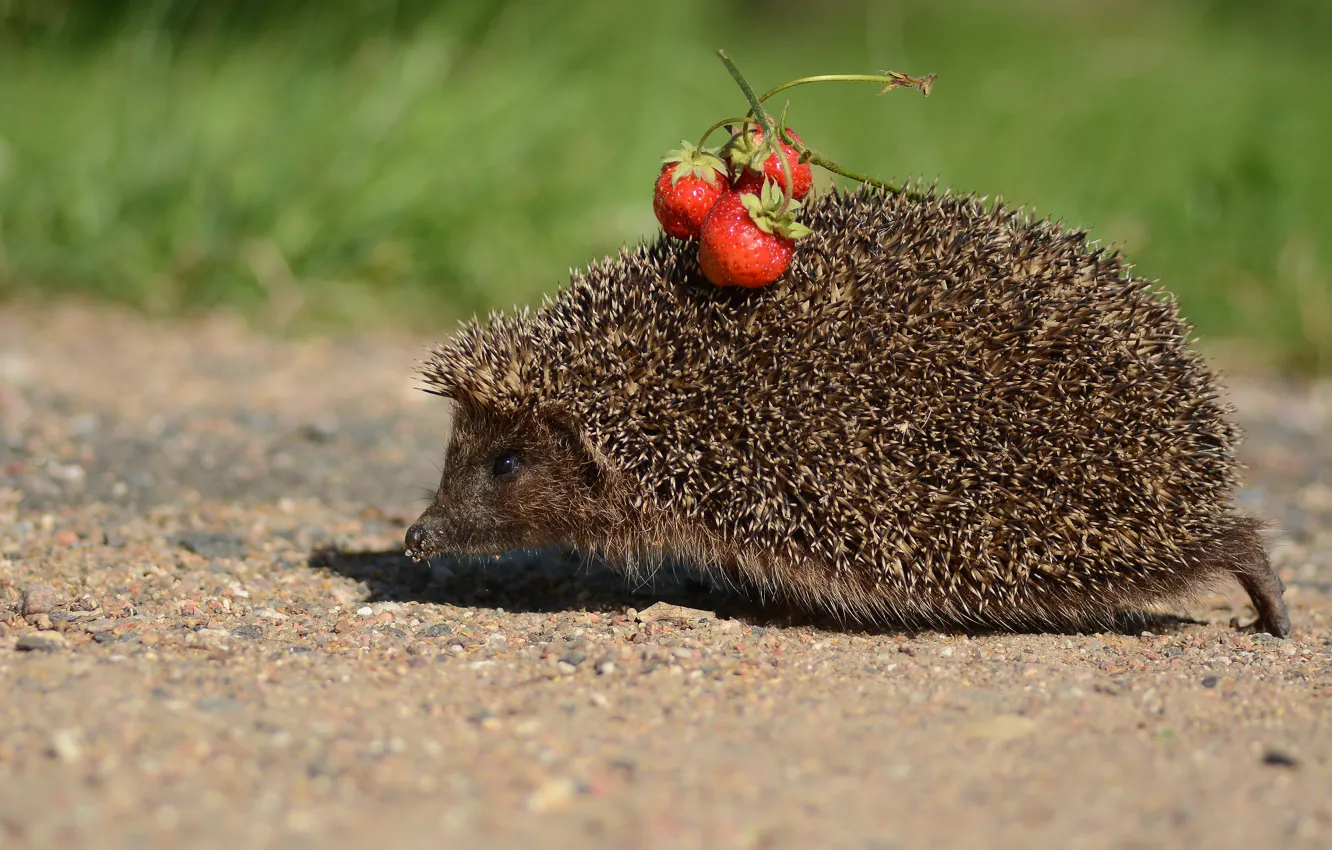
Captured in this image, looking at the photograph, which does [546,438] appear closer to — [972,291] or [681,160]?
[681,160]

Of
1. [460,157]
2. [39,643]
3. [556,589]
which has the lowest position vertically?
[39,643]

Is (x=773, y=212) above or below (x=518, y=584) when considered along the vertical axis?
above

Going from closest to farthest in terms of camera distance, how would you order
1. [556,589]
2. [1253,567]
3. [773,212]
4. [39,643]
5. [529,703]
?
1. [529,703]
2. [39,643]
3. [773,212]
4. [1253,567]
5. [556,589]

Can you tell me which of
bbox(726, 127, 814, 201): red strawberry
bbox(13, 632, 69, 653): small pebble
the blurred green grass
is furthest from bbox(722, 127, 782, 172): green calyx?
the blurred green grass

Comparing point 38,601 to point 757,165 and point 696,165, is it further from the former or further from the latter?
point 757,165

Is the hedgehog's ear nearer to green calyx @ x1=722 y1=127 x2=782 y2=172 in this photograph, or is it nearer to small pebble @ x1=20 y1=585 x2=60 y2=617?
green calyx @ x1=722 y1=127 x2=782 y2=172

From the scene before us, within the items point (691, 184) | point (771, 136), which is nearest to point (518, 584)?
point (691, 184)
